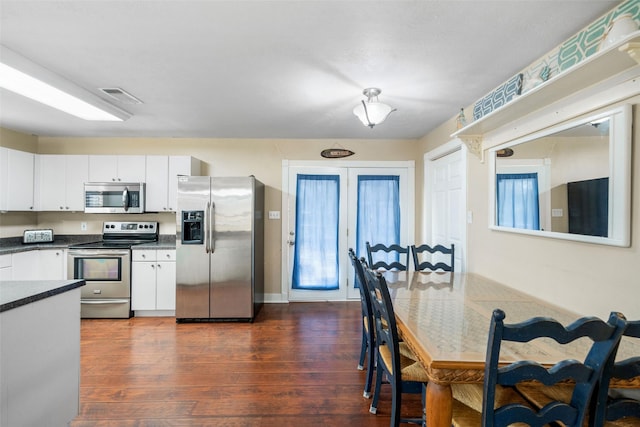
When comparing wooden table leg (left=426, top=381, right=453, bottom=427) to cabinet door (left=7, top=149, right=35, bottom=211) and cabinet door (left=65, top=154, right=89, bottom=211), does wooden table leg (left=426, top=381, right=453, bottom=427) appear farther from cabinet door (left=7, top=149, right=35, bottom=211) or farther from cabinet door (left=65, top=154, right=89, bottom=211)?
cabinet door (left=7, top=149, right=35, bottom=211)

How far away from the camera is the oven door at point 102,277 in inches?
147

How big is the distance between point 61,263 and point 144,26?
3426mm

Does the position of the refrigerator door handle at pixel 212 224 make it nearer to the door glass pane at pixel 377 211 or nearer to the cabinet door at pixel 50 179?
the door glass pane at pixel 377 211

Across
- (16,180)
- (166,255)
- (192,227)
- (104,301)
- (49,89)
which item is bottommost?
(104,301)

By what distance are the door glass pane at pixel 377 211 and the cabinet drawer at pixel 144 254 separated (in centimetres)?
262

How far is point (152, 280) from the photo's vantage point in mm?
3781

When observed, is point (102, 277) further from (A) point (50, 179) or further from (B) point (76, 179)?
(A) point (50, 179)

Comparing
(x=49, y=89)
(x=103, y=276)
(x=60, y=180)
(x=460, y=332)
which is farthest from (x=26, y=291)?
(x=60, y=180)

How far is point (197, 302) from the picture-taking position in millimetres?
3668

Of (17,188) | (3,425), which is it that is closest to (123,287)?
(17,188)

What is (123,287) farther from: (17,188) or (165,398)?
(165,398)

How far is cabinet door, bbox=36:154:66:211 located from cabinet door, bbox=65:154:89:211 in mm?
68

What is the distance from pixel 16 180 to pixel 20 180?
5 centimetres

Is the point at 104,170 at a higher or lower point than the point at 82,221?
higher
